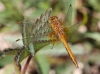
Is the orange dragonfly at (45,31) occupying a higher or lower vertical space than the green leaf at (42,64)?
higher

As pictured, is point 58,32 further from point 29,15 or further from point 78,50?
point 29,15

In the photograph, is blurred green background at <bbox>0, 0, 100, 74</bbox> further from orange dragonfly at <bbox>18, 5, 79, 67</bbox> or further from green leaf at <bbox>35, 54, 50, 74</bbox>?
orange dragonfly at <bbox>18, 5, 79, 67</bbox>

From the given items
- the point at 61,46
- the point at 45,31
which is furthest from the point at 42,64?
the point at 45,31

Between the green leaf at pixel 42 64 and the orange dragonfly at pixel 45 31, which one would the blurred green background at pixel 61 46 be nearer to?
the green leaf at pixel 42 64

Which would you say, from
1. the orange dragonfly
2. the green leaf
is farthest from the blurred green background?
the orange dragonfly

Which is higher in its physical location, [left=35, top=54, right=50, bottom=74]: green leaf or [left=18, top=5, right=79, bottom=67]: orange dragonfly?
[left=18, top=5, right=79, bottom=67]: orange dragonfly

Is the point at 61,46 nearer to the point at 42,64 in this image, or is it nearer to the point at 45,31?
the point at 42,64

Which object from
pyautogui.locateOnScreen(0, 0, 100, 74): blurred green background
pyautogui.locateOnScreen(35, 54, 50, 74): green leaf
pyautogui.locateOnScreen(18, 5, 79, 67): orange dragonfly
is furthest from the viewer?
pyautogui.locateOnScreen(0, 0, 100, 74): blurred green background

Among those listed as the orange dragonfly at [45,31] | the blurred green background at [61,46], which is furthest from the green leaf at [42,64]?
the orange dragonfly at [45,31]
